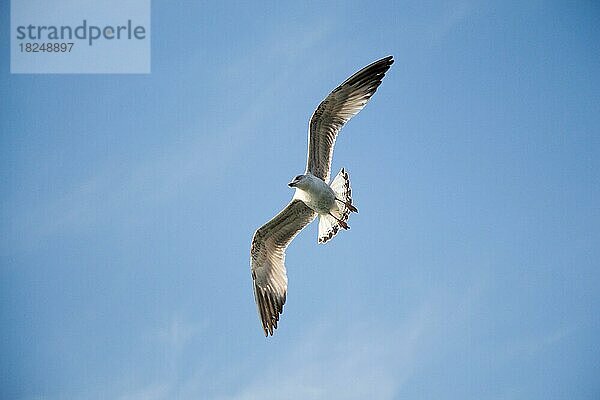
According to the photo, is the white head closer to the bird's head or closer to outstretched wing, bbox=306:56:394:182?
the bird's head

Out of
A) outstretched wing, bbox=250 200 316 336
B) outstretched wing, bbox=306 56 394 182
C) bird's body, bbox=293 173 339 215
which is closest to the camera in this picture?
bird's body, bbox=293 173 339 215

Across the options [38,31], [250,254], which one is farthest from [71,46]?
[250,254]

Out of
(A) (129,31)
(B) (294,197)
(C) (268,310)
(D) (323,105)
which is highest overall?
(A) (129,31)

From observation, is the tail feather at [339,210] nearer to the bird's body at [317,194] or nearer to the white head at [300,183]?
the bird's body at [317,194]

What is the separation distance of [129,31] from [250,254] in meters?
3.06

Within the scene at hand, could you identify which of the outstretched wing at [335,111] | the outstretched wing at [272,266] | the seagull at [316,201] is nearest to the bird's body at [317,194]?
the seagull at [316,201]

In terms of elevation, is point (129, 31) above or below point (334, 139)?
above

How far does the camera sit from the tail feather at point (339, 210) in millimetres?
6395

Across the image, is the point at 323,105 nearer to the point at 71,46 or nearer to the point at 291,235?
the point at 291,235

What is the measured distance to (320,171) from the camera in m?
6.59

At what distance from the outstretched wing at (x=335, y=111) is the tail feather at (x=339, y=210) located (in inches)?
7.4

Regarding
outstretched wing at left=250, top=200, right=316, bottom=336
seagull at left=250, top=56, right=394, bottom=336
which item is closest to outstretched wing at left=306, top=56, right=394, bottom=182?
seagull at left=250, top=56, right=394, bottom=336

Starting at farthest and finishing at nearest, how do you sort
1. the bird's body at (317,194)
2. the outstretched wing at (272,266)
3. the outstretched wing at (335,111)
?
1. the outstretched wing at (272,266)
2. the outstretched wing at (335,111)
3. the bird's body at (317,194)

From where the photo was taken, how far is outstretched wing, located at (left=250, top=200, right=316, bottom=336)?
6727 millimetres
